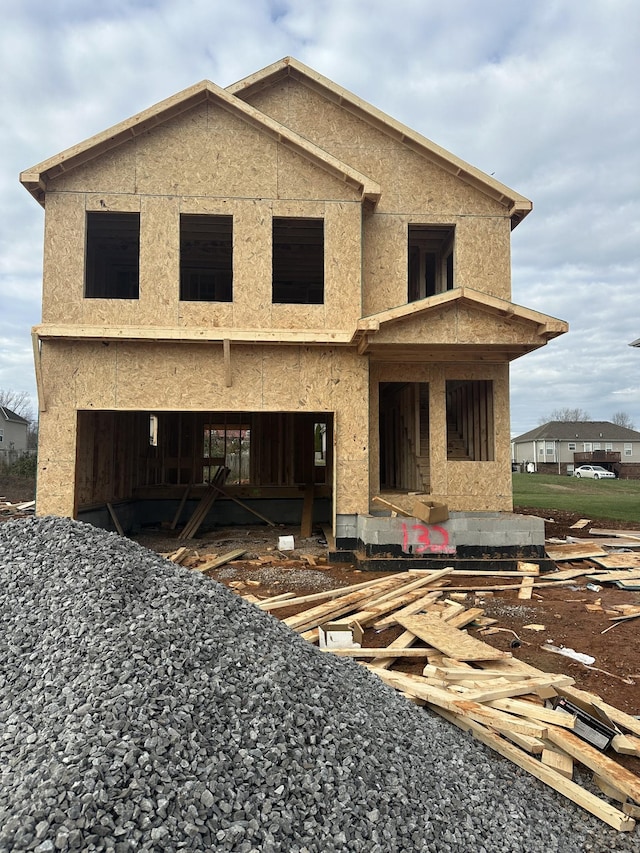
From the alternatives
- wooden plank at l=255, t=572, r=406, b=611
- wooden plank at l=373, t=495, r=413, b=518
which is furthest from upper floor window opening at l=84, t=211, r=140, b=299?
wooden plank at l=255, t=572, r=406, b=611

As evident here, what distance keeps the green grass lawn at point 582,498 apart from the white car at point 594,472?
40.9 feet

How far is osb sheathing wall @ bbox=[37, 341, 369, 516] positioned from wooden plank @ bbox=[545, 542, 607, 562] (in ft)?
14.4

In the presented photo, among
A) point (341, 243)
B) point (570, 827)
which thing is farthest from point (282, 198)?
point (570, 827)

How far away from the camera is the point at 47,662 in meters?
3.95

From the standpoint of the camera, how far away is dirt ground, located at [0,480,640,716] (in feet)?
19.0

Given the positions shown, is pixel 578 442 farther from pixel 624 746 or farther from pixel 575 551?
pixel 624 746

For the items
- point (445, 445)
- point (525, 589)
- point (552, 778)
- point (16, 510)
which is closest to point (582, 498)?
point (445, 445)

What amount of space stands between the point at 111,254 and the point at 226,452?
7104mm

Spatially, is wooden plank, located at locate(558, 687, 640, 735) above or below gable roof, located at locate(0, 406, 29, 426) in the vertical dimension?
below

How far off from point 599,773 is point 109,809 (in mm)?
3387

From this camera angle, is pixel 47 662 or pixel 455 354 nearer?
pixel 47 662

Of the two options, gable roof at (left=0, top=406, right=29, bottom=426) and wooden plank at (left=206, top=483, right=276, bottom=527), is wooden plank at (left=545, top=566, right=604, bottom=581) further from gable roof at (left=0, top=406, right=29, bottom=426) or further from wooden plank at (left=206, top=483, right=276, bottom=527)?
gable roof at (left=0, top=406, right=29, bottom=426)

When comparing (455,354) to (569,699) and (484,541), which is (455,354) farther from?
(569,699)

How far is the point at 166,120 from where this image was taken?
11250 millimetres
